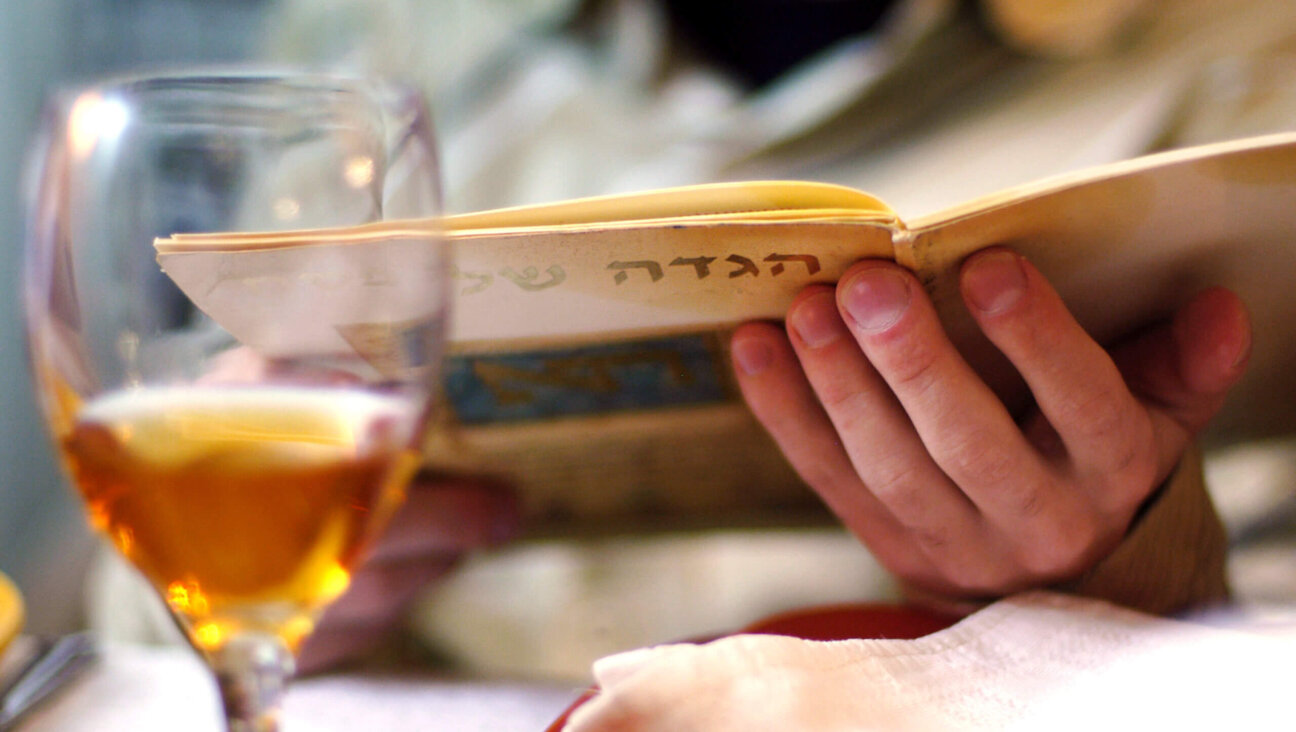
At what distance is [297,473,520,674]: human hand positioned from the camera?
0.45 metres

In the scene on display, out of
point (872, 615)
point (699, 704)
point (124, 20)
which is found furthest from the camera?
point (124, 20)

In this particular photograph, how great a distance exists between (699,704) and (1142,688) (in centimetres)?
10

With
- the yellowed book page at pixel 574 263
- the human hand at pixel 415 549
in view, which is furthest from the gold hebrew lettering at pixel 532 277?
the human hand at pixel 415 549

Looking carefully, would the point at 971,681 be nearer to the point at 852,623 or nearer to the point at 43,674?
the point at 852,623

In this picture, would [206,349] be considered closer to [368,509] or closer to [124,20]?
[368,509]

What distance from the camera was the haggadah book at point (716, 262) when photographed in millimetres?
197

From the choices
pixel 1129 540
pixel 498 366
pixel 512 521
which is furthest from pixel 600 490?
pixel 1129 540

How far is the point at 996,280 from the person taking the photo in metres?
0.25

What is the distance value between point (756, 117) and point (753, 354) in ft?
1.35

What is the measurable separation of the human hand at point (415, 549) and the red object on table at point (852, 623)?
0.69 feet

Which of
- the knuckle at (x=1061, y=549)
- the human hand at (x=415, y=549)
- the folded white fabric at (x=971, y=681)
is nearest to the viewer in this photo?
the folded white fabric at (x=971, y=681)

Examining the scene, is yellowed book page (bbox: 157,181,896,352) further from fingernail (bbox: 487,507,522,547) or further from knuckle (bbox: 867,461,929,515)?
fingernail (bbox: 487,507,522,547)

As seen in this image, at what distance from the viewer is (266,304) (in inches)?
7.8

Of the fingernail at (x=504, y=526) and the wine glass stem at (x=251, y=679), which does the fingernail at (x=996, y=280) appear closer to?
the wine glass stem at (x=251, y=679)
